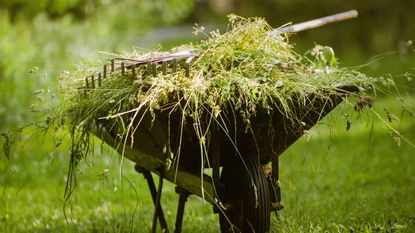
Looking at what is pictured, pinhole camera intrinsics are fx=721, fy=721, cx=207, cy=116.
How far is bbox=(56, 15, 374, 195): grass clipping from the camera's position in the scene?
3.39 m

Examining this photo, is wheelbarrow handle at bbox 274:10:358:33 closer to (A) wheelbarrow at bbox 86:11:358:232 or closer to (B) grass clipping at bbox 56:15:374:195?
(B) grass clipping at bbox 56:15:374:195

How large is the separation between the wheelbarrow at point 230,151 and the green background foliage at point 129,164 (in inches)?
6.4

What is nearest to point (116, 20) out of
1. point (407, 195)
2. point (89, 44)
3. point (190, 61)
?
point (89, 44)

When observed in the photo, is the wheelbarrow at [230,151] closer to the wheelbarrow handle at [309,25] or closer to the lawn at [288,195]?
the lawn at [288,195]

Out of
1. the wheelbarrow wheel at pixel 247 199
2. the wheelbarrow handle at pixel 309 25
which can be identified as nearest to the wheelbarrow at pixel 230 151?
the wheelbarrow wheel at pixel 247 199

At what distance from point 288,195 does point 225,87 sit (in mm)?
1507

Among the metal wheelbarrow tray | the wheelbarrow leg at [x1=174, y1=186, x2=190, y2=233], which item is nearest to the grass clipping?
the metal wheelbarrow tray

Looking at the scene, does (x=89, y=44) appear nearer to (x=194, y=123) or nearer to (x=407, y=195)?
(x=407, y=195)

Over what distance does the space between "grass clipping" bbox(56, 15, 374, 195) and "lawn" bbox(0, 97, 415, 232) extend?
0.21 meters

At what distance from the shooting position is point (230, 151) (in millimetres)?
3953

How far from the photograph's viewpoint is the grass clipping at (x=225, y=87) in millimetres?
3391

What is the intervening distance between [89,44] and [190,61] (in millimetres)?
7121

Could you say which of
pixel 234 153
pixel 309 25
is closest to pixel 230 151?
pixel 234 153

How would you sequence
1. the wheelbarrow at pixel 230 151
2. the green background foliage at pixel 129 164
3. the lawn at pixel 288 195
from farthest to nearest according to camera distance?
the green background foliage at pixel 129 164
the lawn at pixel 288 195
the wheelbarrow at pixel 230 151
